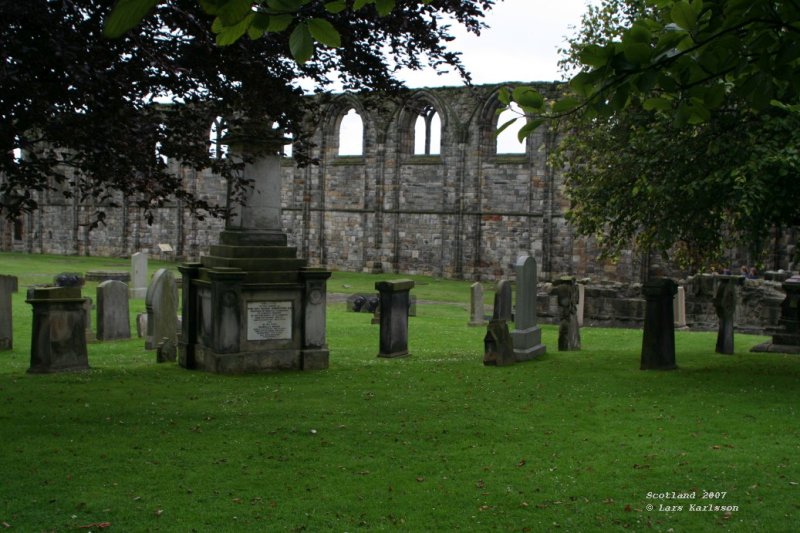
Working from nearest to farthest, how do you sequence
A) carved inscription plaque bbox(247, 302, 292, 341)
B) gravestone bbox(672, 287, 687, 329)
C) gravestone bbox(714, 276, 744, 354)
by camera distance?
carved inscription plaque bbox(247, 302, 292, 341) → gravestone bbox(714, 276, 744, 354) → gravestone bbox(672, 287, 687, 329)

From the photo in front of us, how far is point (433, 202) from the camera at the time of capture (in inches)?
1342

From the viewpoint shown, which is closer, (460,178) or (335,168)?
(460,178)

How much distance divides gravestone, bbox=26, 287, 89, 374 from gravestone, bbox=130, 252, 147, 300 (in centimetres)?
1208

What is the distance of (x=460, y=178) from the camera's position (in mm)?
33281

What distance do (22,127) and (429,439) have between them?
4386mm

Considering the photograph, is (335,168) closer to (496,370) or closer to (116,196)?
(116,196)

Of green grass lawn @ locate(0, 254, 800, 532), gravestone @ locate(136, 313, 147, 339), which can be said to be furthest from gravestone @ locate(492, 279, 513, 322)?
gravestone @ locate(136, 313, 147, 339)

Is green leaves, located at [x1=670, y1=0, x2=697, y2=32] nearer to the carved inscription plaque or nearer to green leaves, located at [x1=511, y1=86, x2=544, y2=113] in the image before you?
green leaves, located at [x1=511, y1=86, x2=544, y2=113]

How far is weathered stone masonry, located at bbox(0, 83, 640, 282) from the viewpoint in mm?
31688

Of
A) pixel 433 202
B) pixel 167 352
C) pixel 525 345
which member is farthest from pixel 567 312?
pixel 433 202

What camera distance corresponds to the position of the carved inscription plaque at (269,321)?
10.7m

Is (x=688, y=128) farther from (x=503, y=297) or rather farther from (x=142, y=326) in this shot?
(x=142, y=326)

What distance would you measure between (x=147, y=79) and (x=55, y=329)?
12.8 feet

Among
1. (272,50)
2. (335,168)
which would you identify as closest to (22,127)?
(272,50)
